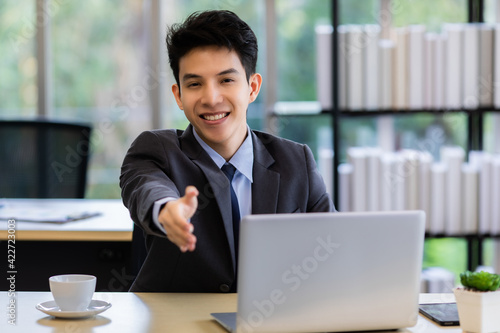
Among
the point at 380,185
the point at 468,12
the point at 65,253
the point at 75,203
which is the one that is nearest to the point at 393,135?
the point at 380,185

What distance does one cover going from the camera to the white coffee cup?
1262mm

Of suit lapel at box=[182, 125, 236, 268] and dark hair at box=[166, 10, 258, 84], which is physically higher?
dark hair at box=[166, 10, 258, 84]

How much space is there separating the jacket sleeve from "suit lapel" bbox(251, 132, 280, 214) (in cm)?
21

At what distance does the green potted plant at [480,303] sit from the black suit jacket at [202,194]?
1.78 ft

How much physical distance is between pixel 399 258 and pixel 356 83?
2.06 m

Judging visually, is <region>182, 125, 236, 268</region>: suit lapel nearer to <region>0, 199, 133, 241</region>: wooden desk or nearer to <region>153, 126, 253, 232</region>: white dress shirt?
<region>153, 126, 253, 232</region>: white dress shirt

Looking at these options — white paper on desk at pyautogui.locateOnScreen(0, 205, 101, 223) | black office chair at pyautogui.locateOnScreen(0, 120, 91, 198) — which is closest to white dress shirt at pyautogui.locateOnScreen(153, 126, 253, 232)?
white paper on desk at pyautogui.locateOnScreen(0, 205, 101, 223)

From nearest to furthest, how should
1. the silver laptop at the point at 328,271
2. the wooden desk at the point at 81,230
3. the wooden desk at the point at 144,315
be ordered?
the silver laptop at the point at 328,271 < the wooden desk at the point at 144,315 < the wooden desk at the point at 81,230

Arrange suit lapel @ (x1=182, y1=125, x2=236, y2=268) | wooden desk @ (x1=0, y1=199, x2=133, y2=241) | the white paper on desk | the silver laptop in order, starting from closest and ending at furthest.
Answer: the silver laptop → suit lapel @ (x1=182, y1=125, x2=236, y2=268) → wooden desk @ (x1=0, y1=199, x2=133, y2=241) → the white paper on desk

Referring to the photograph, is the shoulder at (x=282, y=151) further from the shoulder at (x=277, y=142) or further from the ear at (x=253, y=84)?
the ear at (x=253, y=84)

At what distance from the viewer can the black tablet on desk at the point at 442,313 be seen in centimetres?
126

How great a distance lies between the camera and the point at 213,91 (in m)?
1.58

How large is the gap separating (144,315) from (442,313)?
58 centimetres

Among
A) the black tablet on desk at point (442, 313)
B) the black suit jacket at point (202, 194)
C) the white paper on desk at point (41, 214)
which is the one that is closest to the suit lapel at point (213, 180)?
the black suit jacket at point (202, 194)
